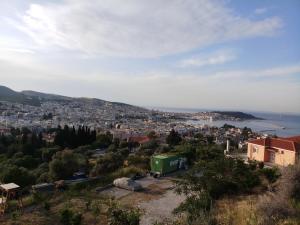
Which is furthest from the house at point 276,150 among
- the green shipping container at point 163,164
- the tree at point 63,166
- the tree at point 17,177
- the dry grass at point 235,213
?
the tree at point 17,177

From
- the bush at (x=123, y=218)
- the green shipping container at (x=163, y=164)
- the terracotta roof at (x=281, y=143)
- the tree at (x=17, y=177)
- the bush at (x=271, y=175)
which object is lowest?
the tree at (x=17, y=177)

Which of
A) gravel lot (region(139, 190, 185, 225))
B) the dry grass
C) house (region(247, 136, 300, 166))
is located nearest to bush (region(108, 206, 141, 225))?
the dry grass

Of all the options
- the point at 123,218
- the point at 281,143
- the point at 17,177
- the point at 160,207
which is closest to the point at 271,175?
the point at 160,207

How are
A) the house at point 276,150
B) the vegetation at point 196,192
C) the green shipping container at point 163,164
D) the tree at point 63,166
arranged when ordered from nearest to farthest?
the vegetation at point 196,192
the green shipping container at point 163,164
the tree at point 63,166
the house at point 276,150

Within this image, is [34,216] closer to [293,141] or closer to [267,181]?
[267,181]

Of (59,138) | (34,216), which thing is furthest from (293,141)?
(59,138)

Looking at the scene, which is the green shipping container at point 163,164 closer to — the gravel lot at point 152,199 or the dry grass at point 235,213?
the gravel lot at point 152,199
